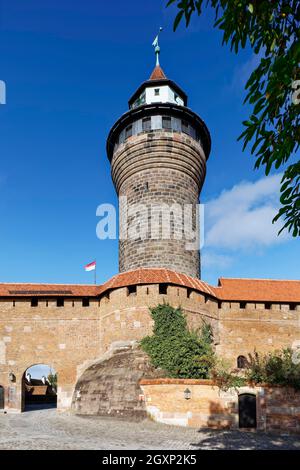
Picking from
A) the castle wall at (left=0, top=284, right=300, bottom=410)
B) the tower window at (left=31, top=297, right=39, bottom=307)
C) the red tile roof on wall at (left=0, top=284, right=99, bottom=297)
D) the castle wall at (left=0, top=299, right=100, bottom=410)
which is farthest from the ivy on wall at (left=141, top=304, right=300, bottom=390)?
the tower window at (left=31, top=297, right=39, bottom=307)

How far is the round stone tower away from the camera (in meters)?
21.8

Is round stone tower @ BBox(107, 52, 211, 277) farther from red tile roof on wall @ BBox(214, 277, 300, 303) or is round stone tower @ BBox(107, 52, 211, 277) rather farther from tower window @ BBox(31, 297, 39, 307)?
tower window @ BBox(31, 297, 39, 307)

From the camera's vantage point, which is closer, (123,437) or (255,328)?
(123,437)

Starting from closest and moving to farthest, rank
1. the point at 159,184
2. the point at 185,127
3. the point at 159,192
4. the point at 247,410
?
the point at 247,410 → the point at 159,192 → the point at 159,184 → the point at 185,127

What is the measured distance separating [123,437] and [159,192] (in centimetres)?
1364

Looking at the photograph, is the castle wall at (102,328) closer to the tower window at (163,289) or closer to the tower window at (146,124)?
the tower window at (163,289)

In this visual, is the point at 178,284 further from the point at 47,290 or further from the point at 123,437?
the point at 123,437

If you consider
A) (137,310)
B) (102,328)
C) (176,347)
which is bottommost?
(176,347)

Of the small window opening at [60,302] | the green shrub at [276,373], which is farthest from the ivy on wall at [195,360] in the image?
the small window opening at [60,302]

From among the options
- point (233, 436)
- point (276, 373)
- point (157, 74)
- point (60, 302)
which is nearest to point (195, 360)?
point (276, 373)

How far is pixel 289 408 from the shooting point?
1422 centimetres

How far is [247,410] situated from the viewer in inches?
571

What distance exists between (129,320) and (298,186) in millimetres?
15766

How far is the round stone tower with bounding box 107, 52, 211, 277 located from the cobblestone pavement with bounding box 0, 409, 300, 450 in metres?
9.25
